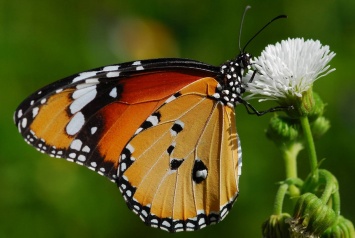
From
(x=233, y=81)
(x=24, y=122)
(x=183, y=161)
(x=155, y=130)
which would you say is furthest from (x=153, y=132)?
(x=24, y=122)

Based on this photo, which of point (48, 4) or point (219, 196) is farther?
point (48, 4)

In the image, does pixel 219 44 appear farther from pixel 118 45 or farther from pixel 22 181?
pixel 22 181

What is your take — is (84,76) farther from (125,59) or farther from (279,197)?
(125,59)

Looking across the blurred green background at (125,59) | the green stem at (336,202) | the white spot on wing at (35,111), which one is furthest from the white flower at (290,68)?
the blurred green background at (125,59)

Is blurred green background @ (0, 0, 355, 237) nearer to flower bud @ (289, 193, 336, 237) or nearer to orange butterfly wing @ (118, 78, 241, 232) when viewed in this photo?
orange butterfly wing @ (118, 78, 241, 232)

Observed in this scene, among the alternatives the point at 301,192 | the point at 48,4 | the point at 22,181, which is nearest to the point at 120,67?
the point at 301,192

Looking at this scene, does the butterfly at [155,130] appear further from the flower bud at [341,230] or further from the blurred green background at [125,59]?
the blurred green background at [125,59]
